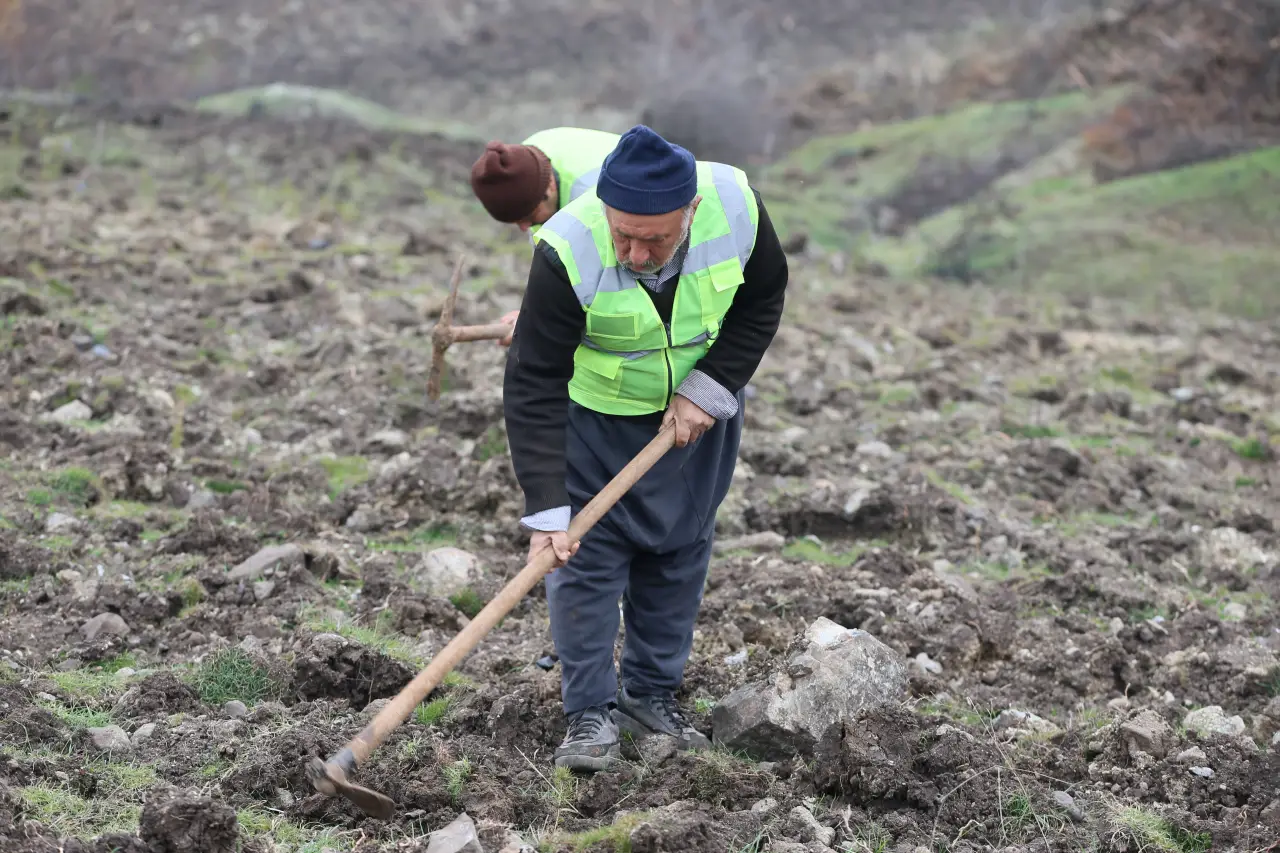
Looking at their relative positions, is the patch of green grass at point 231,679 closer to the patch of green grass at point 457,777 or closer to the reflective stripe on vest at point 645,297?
the patch of green grass at point 457,777

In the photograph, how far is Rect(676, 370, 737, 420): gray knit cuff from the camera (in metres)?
3.82

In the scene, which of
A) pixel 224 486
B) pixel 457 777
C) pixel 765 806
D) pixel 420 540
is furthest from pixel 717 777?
pixel 224 486

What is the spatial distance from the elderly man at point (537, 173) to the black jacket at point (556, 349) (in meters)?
0.94

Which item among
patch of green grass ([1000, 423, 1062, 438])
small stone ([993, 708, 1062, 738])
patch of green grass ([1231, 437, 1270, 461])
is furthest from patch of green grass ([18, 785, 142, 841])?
patch of green grass ([1231, 437, 1270, 461])

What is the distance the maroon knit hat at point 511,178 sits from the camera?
459 centimetres

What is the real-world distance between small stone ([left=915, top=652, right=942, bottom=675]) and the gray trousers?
3.35 feet

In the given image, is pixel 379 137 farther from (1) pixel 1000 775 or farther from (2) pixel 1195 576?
(1) pixel 1000 775

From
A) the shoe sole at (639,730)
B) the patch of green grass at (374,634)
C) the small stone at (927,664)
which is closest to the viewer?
the shoe sole at (639,730)

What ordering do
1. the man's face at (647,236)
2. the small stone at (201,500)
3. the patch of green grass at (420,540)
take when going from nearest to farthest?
the man's face at (647,236), the patch of green grass at (420,540), the small stone at (201,500)

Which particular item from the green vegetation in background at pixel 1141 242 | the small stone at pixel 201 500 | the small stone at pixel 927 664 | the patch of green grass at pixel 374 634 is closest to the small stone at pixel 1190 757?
the small stone at pixel 927 664

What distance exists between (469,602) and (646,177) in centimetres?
232

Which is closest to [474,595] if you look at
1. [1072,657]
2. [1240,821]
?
[1072,657]

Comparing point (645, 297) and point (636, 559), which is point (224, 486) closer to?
point (636, 559)

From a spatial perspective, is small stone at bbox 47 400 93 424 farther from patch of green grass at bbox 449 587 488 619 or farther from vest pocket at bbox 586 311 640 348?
vest pocket at bbox 586 311 640 348
